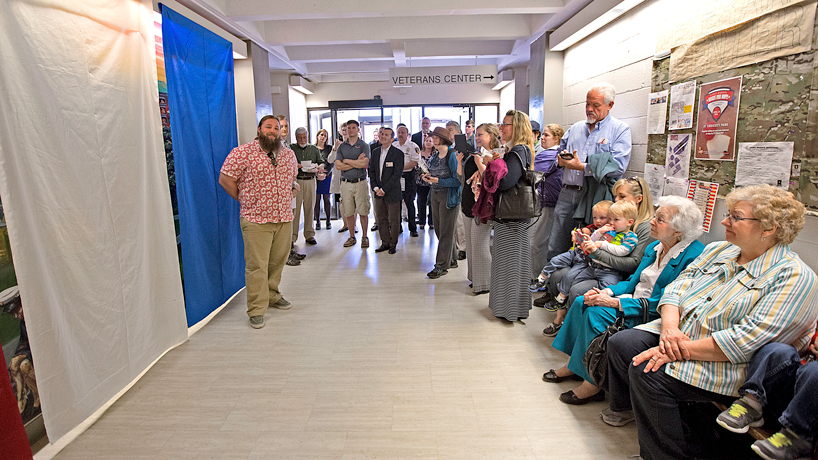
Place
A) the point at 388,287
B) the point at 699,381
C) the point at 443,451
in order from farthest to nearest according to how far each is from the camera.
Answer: the point at 388,287 → the point at 443,451 → the point at 699,381

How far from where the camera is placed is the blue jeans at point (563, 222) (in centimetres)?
407

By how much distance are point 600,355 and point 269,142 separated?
2.79 m

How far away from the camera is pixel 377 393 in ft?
8.85

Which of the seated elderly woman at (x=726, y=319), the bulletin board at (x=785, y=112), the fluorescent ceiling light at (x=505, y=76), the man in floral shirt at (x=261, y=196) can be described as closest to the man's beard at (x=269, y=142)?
the man in floral shirt at (x=261, y=196)

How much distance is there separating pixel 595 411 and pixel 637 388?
0.54 m

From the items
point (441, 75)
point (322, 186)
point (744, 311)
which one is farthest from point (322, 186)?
point (744, 311)

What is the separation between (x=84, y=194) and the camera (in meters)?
2.42

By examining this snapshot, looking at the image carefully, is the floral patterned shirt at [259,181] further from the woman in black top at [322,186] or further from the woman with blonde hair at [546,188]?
the woman in black top at [322,186]

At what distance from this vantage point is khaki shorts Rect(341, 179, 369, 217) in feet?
21.6

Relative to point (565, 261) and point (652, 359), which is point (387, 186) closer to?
point (565, 261)

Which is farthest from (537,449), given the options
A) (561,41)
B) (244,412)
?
(561,41)

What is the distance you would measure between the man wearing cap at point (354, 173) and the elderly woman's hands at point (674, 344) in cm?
492

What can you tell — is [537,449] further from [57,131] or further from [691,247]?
[57,131]

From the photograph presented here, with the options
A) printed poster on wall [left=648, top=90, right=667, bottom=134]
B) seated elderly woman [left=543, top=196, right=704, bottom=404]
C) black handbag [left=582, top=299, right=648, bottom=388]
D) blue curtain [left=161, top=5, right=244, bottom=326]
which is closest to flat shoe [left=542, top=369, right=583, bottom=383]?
seated elderly woman [left=543, top=196, right=704, bottom=404]
